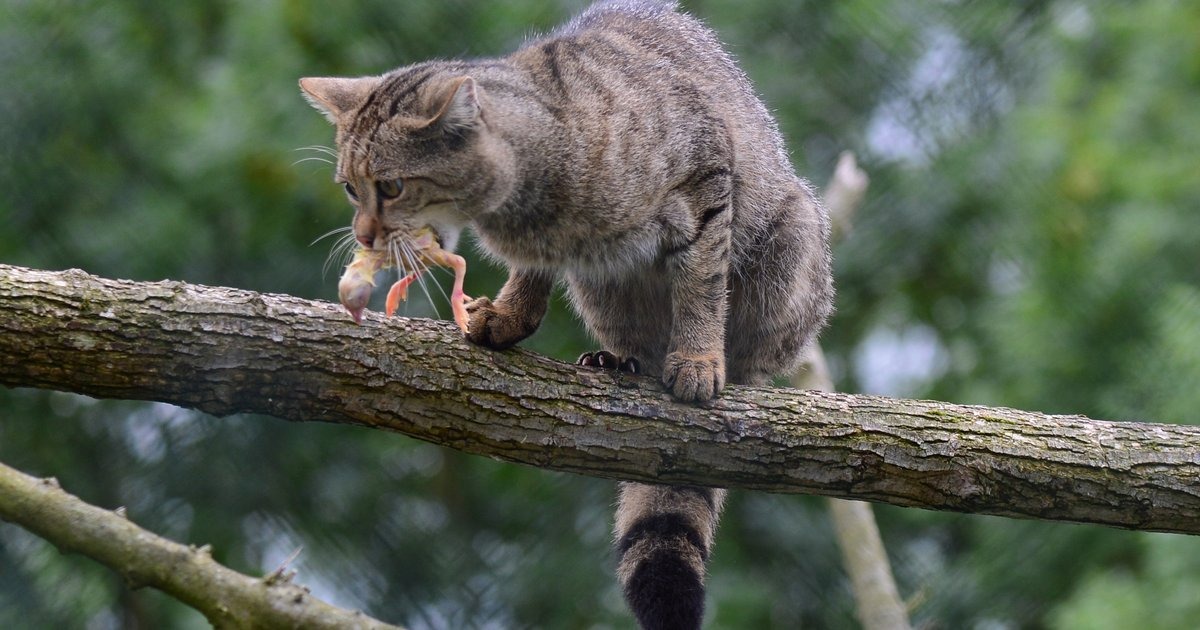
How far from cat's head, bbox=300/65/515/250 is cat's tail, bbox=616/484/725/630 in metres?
1.17

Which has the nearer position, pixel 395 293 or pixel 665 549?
pixel 395 293

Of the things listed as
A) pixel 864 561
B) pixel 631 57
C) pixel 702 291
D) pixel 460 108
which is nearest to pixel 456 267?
pixel 460 108

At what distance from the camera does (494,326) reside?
386 centimetres

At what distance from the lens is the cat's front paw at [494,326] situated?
384 centimetres

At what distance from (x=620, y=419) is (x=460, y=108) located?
103 centimetres

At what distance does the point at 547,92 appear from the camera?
13.5ft

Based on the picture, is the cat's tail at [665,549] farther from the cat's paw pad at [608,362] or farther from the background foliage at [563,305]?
the background foliage at [563,305]

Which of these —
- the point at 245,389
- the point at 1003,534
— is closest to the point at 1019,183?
the point at 1003,534

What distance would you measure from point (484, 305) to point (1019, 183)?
230 inches

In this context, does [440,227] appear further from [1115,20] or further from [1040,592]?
[1115,20]

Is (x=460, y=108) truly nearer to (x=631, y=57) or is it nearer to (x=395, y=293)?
(x=395, y=293)

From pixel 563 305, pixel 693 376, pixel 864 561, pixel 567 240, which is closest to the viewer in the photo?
pixel 693 376

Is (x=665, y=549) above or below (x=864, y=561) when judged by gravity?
below

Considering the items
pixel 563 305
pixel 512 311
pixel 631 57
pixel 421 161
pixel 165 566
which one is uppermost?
pixel 563 305
